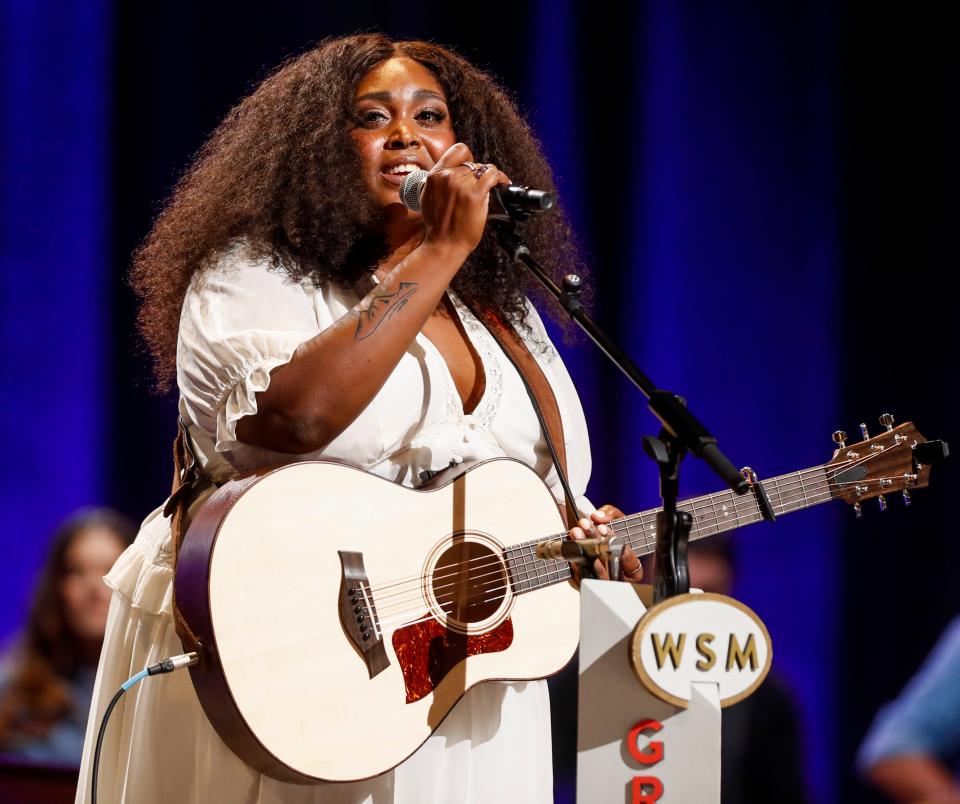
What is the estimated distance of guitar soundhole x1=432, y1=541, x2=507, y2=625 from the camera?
1.78 m

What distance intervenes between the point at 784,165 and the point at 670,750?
264 cm

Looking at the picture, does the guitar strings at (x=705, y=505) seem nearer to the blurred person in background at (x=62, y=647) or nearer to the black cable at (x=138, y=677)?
the black cable at (x=138, y=677)

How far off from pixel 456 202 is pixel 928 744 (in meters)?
1.09

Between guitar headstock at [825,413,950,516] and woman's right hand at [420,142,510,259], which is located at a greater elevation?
woman's right hand at [420,142,510,259]

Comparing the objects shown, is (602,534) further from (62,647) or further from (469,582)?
→ (62,647)

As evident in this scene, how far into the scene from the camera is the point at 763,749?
3242 millimetres

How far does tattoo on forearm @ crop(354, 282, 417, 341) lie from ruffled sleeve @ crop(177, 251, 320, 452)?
3.9 inches

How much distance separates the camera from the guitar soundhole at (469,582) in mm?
1781

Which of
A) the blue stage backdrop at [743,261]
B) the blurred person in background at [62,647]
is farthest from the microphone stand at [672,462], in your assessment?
the blurred person in background at [62,647]

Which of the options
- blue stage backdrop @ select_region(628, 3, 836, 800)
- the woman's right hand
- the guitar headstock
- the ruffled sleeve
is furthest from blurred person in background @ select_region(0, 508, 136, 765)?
the guitar headstock

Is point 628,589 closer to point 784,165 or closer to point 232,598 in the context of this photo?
point 232,598

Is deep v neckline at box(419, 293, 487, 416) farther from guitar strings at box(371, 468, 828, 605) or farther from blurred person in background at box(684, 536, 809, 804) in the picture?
blurred person in background at box(684, 536, 809, 804)

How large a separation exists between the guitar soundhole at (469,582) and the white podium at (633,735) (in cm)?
45

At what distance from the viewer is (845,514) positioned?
3.55 metres
